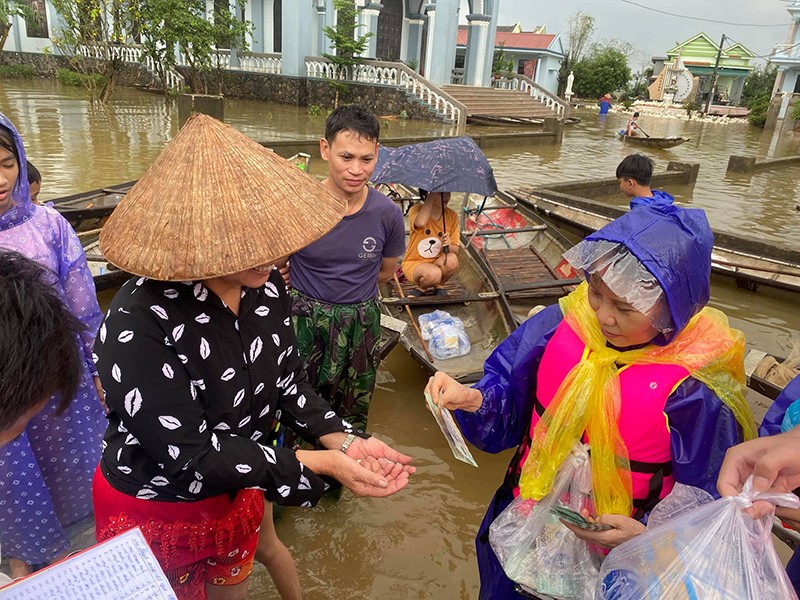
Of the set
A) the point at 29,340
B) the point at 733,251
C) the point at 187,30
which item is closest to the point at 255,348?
the point at 29,340

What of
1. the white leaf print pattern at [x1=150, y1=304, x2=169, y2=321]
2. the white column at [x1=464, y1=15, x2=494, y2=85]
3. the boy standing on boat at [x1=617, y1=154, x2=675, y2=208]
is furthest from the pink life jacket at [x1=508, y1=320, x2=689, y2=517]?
the white column at [x1=464, y1=15, x2=494, y2=85]

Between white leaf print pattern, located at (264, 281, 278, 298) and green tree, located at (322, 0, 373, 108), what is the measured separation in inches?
763

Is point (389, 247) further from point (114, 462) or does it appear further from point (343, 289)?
point (114, 462)

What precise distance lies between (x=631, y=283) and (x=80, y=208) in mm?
6697

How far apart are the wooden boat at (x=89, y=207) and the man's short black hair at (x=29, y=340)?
5.55 metres

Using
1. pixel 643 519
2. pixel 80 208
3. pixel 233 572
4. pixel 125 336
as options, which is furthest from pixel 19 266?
pixel 80 208

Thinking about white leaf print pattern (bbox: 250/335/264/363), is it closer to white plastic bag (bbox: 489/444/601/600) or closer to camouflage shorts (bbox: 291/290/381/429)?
white plastic bag (bbox: 489/444/601/600)

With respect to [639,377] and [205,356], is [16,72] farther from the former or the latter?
[639,377]

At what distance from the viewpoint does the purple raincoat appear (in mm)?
2000

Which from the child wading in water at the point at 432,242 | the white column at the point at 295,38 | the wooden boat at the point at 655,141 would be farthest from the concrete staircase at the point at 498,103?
the child wading in water at the point at 432,242

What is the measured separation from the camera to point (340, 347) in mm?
2920

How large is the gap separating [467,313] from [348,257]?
8.35 feet

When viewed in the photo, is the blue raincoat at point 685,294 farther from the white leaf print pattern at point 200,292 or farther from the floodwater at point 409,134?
the floodwater at point 409,134

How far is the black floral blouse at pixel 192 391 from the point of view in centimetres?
131
